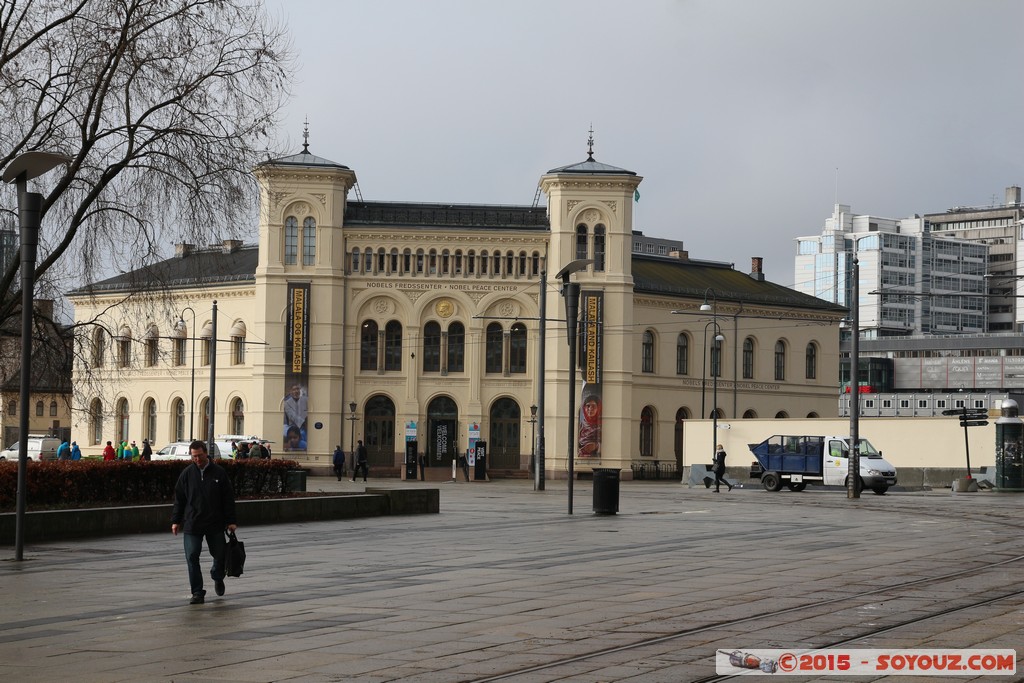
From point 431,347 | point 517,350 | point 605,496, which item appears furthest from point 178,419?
point 605,496

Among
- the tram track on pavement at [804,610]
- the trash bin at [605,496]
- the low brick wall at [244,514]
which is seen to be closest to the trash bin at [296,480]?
the low brick wall at [244,514]

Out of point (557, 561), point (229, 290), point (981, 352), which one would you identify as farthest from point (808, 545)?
point (981, 352)

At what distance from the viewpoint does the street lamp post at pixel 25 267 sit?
66.0 feet

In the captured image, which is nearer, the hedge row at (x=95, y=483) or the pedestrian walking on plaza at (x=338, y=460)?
the hedge row at (x=95, y=483)

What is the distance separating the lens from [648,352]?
75.9 meters

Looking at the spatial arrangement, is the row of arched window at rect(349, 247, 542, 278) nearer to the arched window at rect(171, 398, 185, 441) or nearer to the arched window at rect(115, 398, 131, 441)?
the arched window at rect(171, 398, 185, 441)

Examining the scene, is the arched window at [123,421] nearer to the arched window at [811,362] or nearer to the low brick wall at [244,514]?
the arched window at [811,362]

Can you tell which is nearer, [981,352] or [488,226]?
[488,226]

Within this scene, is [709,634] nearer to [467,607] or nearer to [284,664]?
[467,607]

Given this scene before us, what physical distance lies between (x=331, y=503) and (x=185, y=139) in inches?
316

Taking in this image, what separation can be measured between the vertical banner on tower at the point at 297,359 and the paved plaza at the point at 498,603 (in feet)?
144

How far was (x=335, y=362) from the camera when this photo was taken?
71312 mm

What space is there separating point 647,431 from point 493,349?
906cm

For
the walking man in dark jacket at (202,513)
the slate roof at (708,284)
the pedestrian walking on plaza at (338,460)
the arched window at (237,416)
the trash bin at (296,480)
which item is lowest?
the pedestrian walking on plaza at (338,460)
